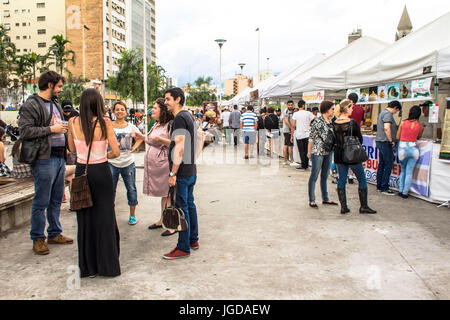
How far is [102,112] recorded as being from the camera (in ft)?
13.2

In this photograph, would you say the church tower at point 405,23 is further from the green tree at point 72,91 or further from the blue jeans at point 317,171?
the blue jeans at point 317,171

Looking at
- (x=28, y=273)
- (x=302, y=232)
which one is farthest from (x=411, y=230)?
(x=28, y=273)

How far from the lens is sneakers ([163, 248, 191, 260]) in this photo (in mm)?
4453

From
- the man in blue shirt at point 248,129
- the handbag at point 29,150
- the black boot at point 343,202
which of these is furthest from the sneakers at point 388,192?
the man in blue shirt at point 248,129

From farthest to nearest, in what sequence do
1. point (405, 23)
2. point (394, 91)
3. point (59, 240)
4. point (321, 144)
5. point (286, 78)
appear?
point (405, 23), point (286, 78), point (394, 91), point (321, 144), point (59, 240)

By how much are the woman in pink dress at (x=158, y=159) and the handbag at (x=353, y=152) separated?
2.82 meters

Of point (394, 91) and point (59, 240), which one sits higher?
point (394, 91)

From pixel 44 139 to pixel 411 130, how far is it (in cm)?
611

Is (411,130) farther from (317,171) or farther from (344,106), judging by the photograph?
(317,171)

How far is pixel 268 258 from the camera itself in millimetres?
4504

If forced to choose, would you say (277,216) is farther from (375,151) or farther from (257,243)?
(375,151)

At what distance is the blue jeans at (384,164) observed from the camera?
7.95 meters

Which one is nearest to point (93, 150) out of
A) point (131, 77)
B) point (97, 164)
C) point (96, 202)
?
point (97, 164)

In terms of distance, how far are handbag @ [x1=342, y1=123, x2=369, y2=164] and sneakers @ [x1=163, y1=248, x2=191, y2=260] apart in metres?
3.18
